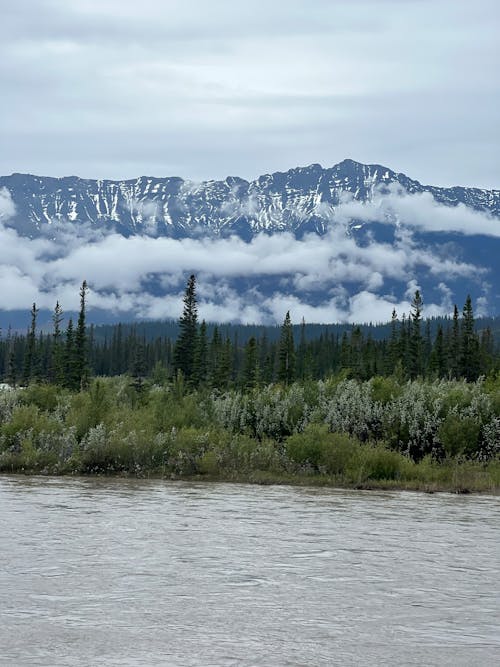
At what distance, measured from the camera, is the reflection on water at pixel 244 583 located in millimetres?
11641

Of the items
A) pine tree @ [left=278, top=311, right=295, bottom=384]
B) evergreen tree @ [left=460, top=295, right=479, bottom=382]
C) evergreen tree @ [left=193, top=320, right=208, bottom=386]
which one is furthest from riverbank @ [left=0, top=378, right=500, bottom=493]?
pine tree @ [left=278, top=311, right=295, bottom=384]

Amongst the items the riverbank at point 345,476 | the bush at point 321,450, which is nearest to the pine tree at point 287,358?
the bush at point 321,450

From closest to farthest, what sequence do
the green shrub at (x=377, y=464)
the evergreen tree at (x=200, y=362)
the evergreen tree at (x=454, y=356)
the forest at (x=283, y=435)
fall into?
1. the green shrub at (x=377, y=464)
2. the forest at (x=283, y=435)
3. the evergreen tree at (x=200, y=362)
4. the evergreen tree at (x=454, y=356)

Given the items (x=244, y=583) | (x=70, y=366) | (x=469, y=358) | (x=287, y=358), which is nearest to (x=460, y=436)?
(x=244, y=583)

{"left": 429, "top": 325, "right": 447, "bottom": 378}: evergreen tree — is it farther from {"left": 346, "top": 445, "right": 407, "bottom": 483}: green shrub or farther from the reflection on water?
the reflection on water

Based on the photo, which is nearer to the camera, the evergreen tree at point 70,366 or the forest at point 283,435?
the forest at point 283,435

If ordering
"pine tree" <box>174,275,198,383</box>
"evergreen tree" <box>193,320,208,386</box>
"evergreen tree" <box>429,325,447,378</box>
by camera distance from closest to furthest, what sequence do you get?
"evergreen tree" <box>193,320,208,386</box>, "pine tree" <box>174,275,198,383</box>, "evergreen tree" <box>429,325,447,378</box>

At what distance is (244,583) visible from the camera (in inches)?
616

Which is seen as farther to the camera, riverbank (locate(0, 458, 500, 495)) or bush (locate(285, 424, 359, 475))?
bush (locate(285, 424, 359, 475))

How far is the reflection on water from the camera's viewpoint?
11641 millimetres

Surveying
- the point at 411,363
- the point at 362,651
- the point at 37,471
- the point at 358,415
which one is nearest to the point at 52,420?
the point at 37,471

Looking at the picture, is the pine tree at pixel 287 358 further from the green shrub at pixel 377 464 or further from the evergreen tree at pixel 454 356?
the green shrub at pixel 377 464

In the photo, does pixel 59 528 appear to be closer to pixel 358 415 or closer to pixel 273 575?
pixel 273 575

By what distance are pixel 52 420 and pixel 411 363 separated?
8643cm
